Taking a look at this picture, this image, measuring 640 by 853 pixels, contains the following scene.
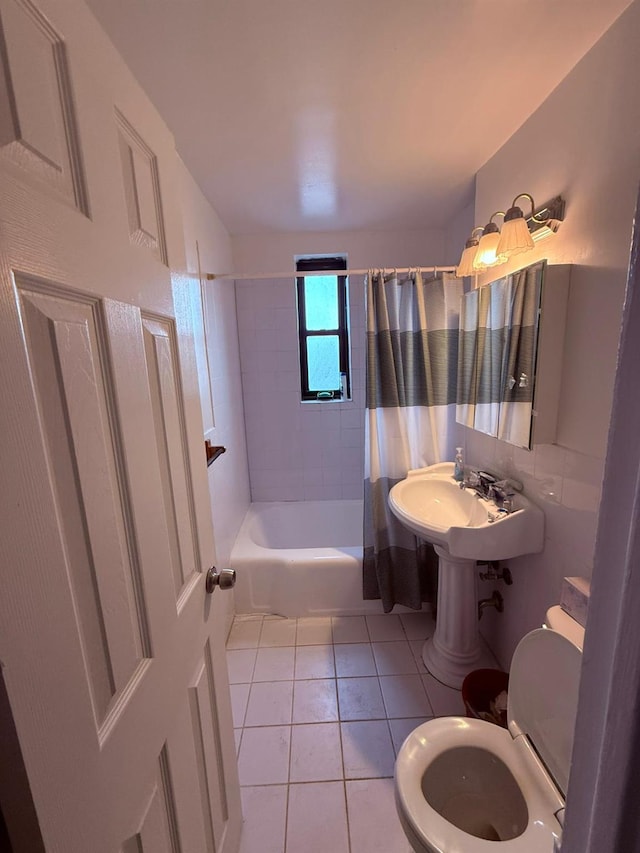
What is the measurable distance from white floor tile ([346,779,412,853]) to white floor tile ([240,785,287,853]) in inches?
9.1

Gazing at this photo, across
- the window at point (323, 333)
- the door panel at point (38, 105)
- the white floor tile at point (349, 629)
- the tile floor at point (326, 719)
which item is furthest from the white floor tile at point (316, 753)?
the window at point (323, 333)

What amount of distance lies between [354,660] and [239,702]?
576 mm

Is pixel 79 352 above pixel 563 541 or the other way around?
above

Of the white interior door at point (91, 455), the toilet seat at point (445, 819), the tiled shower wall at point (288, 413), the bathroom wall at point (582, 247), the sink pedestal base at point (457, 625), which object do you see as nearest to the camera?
the white interior door at point (91, 455)

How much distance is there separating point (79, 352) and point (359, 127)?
4.62 ft

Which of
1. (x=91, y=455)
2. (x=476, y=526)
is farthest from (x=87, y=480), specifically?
(x=476, y=526)

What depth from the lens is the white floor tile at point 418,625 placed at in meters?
1.97

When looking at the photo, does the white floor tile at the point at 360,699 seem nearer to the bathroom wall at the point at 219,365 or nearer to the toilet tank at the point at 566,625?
the bathroom wall at the point at 219,365

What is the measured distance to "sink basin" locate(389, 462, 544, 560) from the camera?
1373 mm

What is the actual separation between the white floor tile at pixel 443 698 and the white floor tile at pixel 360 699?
23 cm

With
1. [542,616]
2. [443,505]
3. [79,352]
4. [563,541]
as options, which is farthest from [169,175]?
[542,616]

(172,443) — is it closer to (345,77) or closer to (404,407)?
(345,77)

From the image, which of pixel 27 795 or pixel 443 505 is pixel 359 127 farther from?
pixel 27 795

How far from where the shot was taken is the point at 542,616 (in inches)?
56.0
